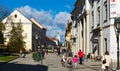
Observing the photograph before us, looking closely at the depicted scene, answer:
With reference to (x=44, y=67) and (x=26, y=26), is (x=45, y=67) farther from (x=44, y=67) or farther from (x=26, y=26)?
(x=26, y=26)

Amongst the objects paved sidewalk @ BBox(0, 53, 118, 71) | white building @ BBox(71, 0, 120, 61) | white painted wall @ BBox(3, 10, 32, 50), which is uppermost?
white painted wall @ BBox(3, 10, 32, 50)

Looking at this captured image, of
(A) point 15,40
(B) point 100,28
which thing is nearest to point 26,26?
(A) point 15,40

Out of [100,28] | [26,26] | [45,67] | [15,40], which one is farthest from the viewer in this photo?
[26,26]

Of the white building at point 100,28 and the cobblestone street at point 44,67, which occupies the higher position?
the white building at point 100,28

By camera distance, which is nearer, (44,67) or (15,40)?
(44,67)

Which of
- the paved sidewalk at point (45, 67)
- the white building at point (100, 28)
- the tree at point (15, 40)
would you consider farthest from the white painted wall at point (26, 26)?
the paved sidewalk at point (45, 67)

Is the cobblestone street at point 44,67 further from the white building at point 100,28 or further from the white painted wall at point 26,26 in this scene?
the white painted wall at point 26,26

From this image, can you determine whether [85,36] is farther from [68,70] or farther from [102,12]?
[68,70]

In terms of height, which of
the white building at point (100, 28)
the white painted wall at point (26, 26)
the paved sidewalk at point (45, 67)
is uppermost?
the white painted wall at point (26, 26)

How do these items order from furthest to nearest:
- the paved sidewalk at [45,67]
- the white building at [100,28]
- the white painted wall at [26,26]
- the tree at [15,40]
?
the white painted wall at [26,26], the tree at [15,40], the white building at [100,28], the paved sidewalk at [45,67]

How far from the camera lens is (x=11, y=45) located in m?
90.0

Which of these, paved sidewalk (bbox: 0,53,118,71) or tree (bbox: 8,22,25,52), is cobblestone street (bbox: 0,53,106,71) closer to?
paved sidewalk (bbox: 0,53,118,71)

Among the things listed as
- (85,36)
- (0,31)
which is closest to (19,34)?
(0,31)

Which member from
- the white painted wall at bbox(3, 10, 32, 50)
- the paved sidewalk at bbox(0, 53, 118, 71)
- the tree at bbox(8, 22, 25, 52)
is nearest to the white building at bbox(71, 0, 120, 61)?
the paved sidewalk at bbox(0, 53, 118, 71)
